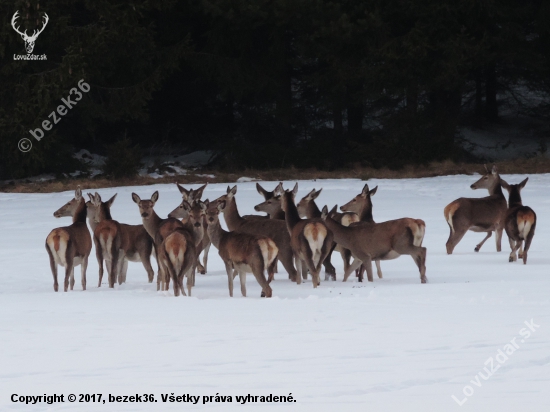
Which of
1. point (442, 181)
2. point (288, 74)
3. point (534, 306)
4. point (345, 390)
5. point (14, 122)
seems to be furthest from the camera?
point (288, 74)

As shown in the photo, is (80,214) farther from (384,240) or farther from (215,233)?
(384,240)

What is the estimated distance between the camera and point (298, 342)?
7645 millimetres

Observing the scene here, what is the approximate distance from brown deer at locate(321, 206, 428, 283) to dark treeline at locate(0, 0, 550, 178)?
52.6 feet

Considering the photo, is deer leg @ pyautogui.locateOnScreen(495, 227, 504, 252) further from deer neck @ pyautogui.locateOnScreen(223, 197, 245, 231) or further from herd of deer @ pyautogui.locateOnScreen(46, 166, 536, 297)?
deer neck @ pyautogui.locateOnScreen(223, 197, 245, 231)

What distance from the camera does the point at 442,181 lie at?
23766 millimetres

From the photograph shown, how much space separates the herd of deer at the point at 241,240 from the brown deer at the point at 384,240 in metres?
0.01

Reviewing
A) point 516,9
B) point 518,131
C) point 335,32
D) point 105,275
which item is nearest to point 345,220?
point 105,275

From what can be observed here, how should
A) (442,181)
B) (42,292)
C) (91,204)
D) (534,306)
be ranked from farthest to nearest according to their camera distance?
(442,181), (91,204), (42,292), (534,306)

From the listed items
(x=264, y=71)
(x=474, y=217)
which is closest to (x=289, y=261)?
(x=474, y=217)

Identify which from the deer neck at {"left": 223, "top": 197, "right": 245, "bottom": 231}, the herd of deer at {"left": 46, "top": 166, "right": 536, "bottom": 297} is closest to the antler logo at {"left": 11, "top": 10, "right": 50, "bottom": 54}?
the herd of deer at {"left": 46, "top": 166, "right": 536, "bottom": 297}

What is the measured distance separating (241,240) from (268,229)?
6.59 feet

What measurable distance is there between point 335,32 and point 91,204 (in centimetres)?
1532

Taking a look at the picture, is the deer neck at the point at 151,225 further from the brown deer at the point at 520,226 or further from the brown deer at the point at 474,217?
the brown deer at the point at 520,226

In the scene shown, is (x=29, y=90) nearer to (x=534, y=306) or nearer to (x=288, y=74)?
(x=288, y=74)
